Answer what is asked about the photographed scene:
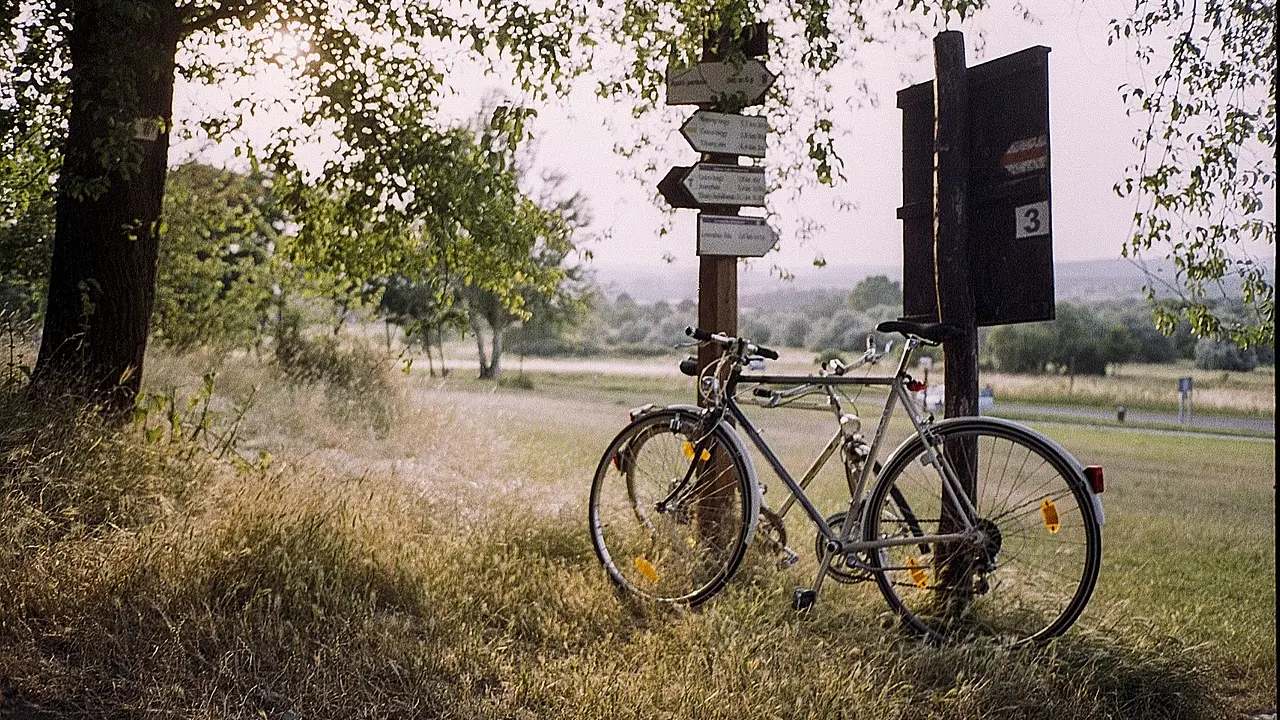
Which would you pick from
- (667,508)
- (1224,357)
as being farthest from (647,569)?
(1224,357)

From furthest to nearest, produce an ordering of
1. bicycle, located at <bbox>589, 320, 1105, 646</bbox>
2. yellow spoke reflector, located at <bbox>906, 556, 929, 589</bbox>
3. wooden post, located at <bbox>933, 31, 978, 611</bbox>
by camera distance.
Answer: wooden post, located at <bbox>933, 31, 978, 611</bbox> < yellow spoke reflector, located at <bbox>906, 556, 929, 589</bbox> < bicycle, located at <bbox>589, 320, 1105, 646</bbox>

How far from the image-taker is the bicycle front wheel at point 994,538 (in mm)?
3426

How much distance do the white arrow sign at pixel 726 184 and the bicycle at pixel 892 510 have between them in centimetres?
67

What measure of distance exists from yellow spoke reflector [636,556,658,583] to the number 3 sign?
6.35 ft

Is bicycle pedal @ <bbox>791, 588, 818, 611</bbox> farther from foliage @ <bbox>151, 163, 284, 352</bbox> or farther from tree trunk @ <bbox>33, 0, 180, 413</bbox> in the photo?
foliage @ <bbox>151, 163, 284, 352</bbox>

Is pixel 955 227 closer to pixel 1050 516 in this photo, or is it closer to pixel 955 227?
pixel 955 227

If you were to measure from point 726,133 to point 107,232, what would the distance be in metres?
3.14

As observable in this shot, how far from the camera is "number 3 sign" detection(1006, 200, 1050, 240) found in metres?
3.89

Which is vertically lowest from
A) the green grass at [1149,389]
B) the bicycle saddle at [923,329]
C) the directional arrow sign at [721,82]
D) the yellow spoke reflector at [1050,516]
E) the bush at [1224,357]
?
the yellow spoke reflector at [1050,516]

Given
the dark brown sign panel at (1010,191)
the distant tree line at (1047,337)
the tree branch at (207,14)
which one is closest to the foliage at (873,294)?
the distant tree line at (1047,337)

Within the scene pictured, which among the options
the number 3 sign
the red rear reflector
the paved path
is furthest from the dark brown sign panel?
the paved path

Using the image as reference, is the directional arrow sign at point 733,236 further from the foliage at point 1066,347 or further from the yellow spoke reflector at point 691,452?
the foliage at point 1066,347

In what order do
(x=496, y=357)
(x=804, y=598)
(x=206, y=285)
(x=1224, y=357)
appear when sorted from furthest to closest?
(x=496, y=357), (x=206, y=285), (x=1224, y=357), (x=804, y=598)

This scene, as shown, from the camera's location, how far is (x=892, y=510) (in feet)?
12.8
